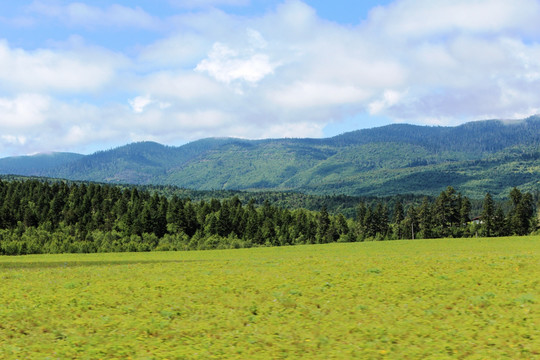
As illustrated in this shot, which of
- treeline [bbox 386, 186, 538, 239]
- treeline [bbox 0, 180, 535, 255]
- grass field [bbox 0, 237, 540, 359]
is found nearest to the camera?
grass field [bbox 0, 237, 540, 359]

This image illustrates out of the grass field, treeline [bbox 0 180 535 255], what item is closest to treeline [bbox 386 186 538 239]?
treeline [bbox 0 180 535 255]

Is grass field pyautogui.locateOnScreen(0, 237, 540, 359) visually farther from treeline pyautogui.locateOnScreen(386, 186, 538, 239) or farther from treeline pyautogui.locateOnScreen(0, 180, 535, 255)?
treeline pyautogui.locateOnScreen(386, 186, 538, 239)

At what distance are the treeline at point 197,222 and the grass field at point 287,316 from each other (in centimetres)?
11245

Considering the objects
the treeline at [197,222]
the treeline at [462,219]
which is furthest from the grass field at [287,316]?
the treeline at [462,219]

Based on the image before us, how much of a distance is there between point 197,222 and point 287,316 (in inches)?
6207

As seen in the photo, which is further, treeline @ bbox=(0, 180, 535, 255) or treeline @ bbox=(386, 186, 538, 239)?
treeline @ bbox=(0, 180, 535, 255)

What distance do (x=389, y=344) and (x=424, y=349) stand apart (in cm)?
125

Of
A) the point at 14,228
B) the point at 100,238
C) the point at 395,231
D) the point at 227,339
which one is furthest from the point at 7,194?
the point at 227,339

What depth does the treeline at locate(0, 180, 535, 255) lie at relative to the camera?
149000 mm

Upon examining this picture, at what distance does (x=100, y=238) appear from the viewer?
5832 inches

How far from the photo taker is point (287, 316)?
2041cm

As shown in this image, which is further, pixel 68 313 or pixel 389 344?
pixel 68 313

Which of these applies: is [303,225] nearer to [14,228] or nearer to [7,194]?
[14,228]

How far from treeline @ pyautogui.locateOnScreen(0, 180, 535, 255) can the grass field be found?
112452mm
